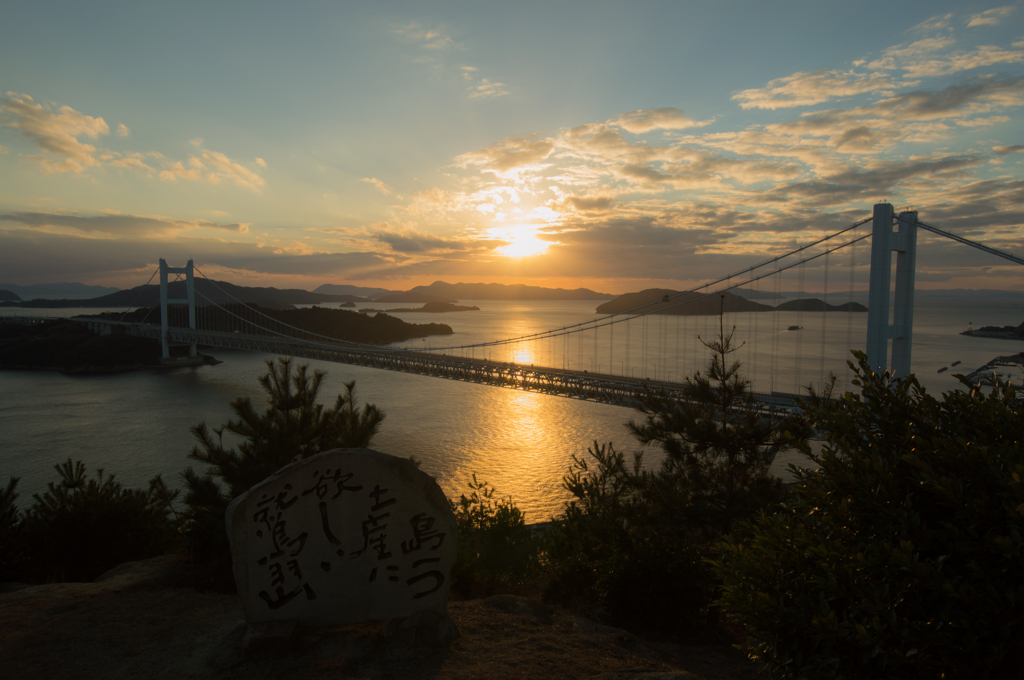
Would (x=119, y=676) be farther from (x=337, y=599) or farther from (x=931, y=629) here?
(x=931, y=629)

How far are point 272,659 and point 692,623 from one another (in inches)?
126

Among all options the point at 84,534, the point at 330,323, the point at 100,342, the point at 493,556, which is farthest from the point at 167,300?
the point at 493,556

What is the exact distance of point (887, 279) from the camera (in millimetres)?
10094

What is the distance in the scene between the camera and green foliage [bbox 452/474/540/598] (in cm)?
491

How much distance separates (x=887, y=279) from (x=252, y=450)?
37.0 feet

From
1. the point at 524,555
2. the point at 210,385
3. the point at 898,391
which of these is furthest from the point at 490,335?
the point at 898,391

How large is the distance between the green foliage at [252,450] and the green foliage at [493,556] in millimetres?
1602

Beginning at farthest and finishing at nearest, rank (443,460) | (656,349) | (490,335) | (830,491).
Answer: (490,335)
(656,349)
(443,460)
(830,491)

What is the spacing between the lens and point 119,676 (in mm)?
3098

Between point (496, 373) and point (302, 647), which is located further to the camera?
point (496, 373)

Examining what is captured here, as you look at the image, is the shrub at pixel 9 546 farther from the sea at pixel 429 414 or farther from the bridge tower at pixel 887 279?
the bridge tower at pixel 887 279

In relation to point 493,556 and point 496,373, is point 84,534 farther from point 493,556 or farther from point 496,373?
point 496,373

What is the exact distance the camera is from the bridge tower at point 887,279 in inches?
393

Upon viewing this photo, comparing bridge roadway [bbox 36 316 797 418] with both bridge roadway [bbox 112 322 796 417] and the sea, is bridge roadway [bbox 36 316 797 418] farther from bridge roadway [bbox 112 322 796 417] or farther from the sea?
the sea
